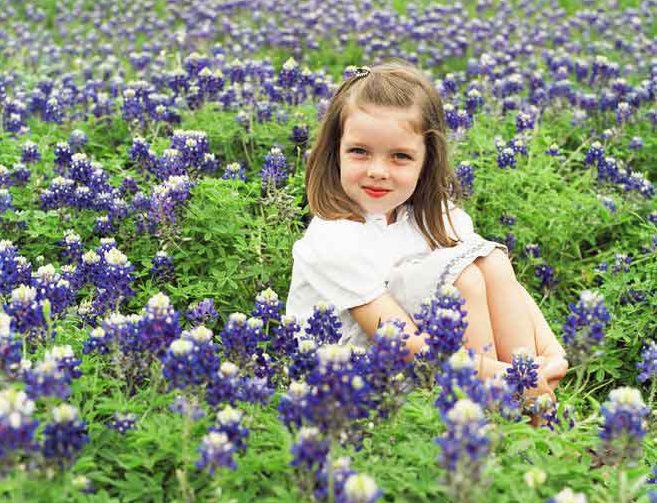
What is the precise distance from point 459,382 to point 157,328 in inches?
41.4

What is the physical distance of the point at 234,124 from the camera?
6188 millimetres

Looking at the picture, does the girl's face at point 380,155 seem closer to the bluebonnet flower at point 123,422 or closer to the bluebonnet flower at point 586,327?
the bluebonnet flower at point 586,327

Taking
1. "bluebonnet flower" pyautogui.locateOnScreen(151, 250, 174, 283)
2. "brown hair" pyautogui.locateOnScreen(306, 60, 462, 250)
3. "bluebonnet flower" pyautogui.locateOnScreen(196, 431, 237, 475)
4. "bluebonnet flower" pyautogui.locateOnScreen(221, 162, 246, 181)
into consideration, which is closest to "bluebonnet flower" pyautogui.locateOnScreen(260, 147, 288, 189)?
"bluebonnet flower" pyautogui.locateOnScreen(221, 162, 246, 181)

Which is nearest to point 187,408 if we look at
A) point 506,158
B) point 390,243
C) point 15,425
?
point 15,425

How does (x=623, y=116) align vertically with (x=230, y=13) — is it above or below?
above

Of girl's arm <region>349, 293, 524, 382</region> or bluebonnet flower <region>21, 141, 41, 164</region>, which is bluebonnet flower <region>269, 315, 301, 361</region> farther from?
bluebonnet flower <region>21, 141, 41, 164</region>

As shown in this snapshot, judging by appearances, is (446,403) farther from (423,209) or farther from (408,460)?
(423,209)

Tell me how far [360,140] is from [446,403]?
65.7 inches

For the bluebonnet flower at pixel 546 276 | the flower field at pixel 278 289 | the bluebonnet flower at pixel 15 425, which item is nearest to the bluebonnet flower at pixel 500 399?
the flower field at pixel 278 289

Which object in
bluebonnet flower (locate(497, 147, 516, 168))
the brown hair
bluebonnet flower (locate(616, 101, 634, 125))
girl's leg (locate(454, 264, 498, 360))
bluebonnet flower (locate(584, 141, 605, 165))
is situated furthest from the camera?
bluebonnet flower (locate(616, 101, 634, 125))

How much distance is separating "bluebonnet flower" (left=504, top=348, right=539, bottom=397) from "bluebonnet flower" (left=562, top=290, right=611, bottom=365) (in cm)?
33

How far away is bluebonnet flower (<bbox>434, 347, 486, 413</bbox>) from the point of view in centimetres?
272

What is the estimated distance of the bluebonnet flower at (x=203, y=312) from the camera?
4.21m

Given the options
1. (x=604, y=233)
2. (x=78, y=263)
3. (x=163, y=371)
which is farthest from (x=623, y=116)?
(x=163, y=371)
